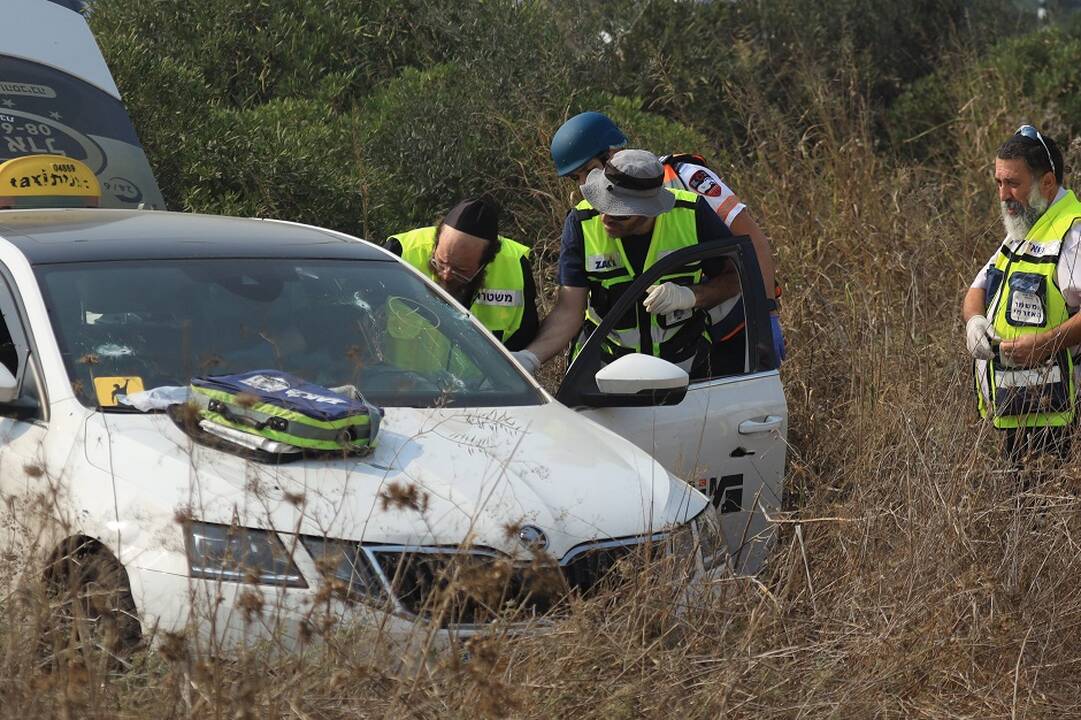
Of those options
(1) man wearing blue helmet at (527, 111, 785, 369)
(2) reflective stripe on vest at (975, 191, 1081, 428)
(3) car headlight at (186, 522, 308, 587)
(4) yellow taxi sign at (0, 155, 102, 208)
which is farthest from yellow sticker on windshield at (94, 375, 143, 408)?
(2) reflective stripe on vest at (975, 191, 1081, 428)

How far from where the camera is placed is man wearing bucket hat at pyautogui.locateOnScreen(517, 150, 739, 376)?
566cm

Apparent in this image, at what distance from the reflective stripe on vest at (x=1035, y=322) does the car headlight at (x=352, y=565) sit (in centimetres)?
266

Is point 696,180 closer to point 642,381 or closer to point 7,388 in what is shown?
point 642,381

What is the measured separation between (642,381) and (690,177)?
1.77 metres

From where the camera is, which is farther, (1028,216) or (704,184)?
(704,184)

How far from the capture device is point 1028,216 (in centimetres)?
555

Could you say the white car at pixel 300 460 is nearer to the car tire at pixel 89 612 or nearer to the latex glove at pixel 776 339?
the car tire at pixel 89 612

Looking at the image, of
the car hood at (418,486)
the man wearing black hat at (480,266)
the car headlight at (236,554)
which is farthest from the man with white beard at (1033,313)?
the car headlight at (236,554)

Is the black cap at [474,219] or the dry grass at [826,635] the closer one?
the dry grass at [826,635]

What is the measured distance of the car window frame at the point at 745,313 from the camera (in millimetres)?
5086

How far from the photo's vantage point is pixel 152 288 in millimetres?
4672

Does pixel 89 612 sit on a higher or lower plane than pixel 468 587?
lower

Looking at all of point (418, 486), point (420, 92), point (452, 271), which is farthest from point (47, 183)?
point (420, 92)

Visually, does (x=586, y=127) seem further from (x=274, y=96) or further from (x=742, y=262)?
(x=274, y=96)
